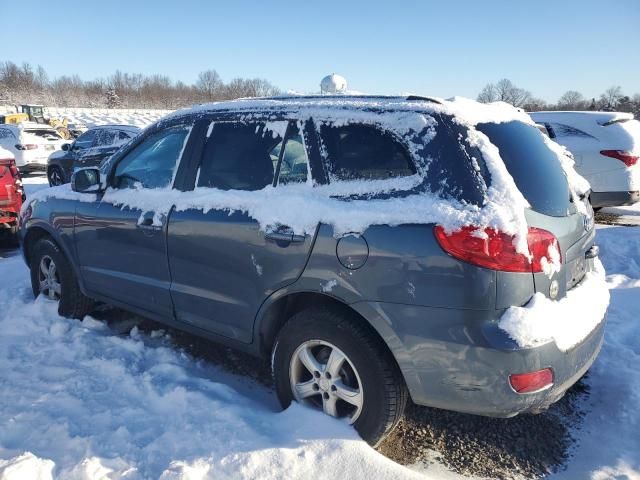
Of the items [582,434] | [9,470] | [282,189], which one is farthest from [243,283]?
[582,434]

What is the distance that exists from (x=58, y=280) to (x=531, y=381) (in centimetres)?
394

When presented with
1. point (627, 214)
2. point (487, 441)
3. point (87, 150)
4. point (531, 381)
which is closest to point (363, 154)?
point (531, 381)

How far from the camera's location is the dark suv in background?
1213 centimetres

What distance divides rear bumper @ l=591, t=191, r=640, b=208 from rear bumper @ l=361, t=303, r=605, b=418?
20.9 ft

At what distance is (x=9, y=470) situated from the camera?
7.43ft

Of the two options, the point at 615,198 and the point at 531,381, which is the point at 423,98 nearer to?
the point at 531,381

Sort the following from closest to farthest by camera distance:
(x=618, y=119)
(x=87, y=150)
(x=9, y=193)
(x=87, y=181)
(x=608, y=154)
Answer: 1. (x=87, y=181)
2. (x=9, y=193)
3. (x=608, y=154)
4. (x=618, y=119)
5. (x=87, y=150)

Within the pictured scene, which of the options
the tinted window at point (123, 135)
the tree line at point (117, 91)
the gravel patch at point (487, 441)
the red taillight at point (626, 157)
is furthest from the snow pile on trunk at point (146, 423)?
the tree line at point (117, 91)

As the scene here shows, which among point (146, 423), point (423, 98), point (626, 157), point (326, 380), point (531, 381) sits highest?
point (423, 98)

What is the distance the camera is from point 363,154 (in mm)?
2594

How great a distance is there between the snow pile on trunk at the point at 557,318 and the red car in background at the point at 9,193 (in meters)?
7.29

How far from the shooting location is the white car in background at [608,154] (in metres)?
7.71

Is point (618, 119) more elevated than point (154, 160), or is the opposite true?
point (618, 119)

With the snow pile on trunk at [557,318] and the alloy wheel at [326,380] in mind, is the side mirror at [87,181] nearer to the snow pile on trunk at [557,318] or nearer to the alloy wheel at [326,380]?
the alloy wheel at [326,380]
